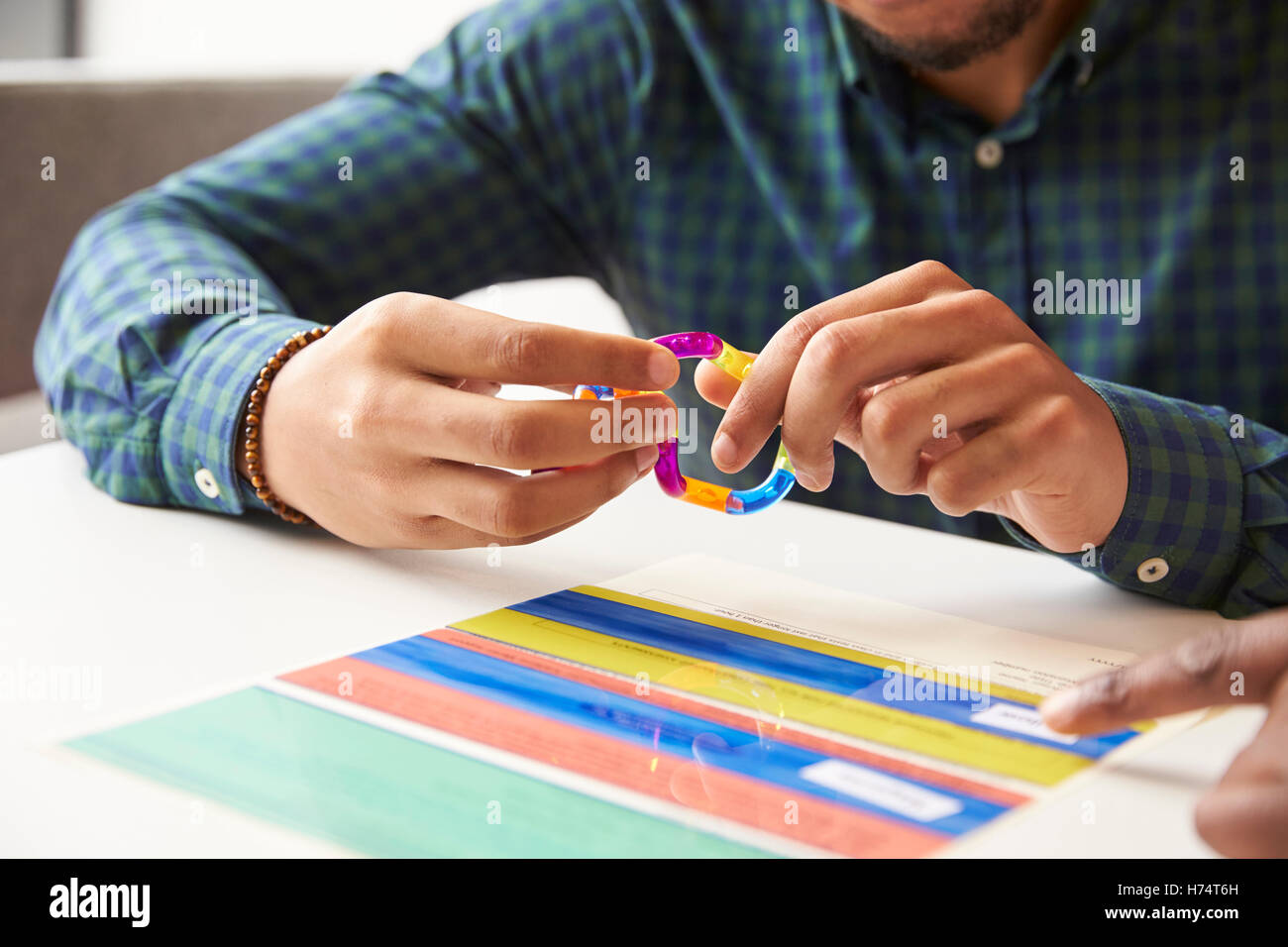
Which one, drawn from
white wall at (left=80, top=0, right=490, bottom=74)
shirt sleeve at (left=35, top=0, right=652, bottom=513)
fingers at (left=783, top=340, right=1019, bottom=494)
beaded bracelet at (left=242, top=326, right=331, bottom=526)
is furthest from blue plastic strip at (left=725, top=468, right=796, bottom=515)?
white wall at (left=80, top=0, right=490, bottom=74)

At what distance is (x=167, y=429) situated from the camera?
3.14 feet

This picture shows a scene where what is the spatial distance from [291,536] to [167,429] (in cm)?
15

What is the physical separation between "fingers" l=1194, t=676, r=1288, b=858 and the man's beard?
846 millimetres

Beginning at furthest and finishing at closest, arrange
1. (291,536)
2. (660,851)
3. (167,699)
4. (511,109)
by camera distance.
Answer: (511,109) < (291,536) < (167,699) < (660,851)

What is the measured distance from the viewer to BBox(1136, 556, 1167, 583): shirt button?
2.68 ft

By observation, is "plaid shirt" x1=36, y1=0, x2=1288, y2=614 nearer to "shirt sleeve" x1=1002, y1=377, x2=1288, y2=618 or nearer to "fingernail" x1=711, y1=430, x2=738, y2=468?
"shirt sleeve" x1=1002, y1=377, x2=1288, y2=618

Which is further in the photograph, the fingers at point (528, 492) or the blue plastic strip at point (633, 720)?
the fingers at point (528, 492)

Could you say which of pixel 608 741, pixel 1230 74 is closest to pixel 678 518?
pixel 608 741

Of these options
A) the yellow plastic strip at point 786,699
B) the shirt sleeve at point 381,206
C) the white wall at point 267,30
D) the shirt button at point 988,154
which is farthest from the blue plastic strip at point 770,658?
the white wall at point 267,30

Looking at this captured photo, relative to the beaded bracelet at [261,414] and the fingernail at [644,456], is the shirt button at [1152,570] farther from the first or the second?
the beaded bracelet at [261,414]

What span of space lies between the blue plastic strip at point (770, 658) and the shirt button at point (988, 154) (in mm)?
668

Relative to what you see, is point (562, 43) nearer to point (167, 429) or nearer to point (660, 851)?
point (167, 429)

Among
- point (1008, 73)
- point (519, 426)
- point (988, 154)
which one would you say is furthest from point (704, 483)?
point (1008, 73)

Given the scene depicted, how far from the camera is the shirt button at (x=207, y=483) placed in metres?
0.93
